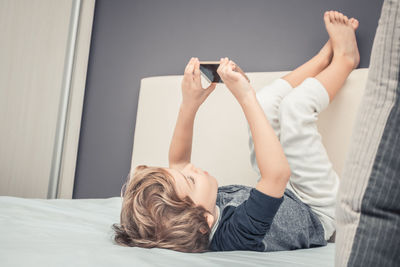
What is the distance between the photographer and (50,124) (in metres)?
2.13

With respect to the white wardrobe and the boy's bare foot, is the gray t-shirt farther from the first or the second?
the white wardrobe

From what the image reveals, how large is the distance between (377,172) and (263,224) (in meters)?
0.51

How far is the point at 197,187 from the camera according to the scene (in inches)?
39.4

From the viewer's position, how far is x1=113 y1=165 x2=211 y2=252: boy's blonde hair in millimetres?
863

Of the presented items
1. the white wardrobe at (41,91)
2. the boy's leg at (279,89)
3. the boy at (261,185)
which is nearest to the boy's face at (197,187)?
the boy at (261,185)

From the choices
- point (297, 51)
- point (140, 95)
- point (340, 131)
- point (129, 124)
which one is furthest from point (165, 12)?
point (340, 131)

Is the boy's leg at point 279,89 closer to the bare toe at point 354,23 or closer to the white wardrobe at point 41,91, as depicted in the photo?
the bare toe at point 354,23

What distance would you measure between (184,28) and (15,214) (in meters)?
1.24

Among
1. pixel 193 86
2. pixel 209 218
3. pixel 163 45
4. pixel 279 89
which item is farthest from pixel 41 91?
pixel 209 218

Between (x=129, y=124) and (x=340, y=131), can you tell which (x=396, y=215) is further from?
(x=129, y=124)

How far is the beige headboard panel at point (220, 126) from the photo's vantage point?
1.34 m

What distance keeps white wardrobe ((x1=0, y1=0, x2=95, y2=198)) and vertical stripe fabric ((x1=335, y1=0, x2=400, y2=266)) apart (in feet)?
6.27

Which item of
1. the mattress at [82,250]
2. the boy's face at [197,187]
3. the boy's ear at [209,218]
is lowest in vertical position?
the mattress at [82,250]

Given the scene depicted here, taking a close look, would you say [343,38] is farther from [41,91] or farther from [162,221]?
[41,91]
